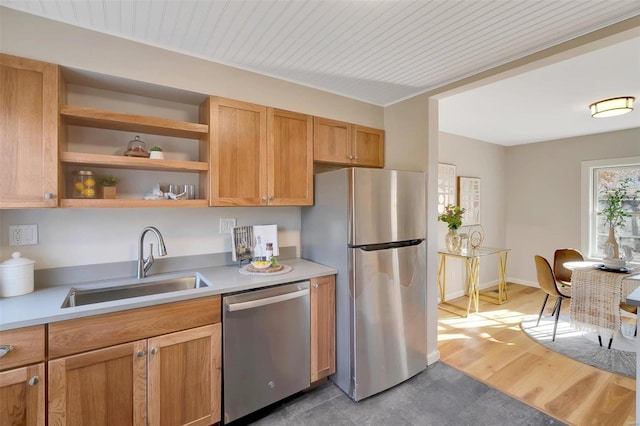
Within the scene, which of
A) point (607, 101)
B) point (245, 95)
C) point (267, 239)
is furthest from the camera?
point (607, 101)

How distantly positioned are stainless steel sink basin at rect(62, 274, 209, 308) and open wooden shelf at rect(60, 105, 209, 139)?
971mm

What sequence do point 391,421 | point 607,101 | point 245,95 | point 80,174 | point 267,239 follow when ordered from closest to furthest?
point 80,174 → point 391,421 → point 245,95 → point 267,239 → point 607,101

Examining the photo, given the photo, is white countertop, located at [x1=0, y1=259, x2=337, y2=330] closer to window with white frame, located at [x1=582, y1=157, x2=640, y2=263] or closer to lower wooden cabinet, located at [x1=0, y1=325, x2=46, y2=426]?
→ lower wooden cabinet, located at [x1=0, y1=325, x2=46, y2=426]

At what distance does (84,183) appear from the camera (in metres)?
1.68

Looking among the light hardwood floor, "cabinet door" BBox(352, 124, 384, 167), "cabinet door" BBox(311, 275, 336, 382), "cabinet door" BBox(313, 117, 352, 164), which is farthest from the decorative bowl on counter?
the light hardwood floor

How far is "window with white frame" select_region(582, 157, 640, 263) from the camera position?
3.85 metres

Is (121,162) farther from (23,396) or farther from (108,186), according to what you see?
(23,396)

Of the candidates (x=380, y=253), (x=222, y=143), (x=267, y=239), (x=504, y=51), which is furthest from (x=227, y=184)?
(x=504, y=51)

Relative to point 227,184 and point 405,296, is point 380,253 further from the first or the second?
point 227,184

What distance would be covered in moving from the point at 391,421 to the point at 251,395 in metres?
0.91

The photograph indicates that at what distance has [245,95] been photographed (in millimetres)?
2100

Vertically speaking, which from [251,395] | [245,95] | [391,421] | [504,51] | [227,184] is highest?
[504,51]

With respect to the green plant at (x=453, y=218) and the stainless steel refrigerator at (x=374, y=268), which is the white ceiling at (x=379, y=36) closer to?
the stainless steel refrigerator at (x=374, y=268)

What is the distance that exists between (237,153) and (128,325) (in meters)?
1.19
